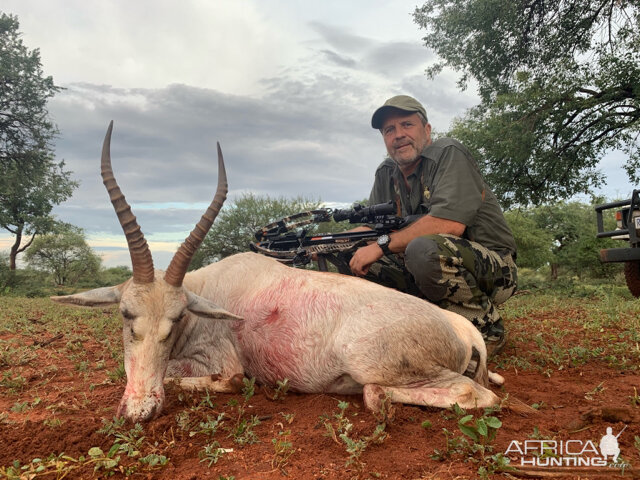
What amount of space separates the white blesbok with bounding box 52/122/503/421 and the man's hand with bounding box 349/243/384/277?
1.17 m

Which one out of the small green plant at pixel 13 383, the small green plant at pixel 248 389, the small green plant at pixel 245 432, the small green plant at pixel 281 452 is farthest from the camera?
the small green plant at pixel 13 383

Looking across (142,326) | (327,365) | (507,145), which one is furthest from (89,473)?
(507,145)

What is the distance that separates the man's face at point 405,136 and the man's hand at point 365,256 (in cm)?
111

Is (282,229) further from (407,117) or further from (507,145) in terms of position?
(507,145)

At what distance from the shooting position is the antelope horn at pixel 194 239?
10.8 feet

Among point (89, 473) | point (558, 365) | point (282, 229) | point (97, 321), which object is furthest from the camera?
point (97, 321)

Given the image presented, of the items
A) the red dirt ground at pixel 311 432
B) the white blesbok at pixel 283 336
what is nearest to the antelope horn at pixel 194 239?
the white blesbok at pixel 283 336

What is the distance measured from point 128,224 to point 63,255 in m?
38.8

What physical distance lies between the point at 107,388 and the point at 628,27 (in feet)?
57.0

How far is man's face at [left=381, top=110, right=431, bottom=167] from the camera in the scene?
529 centimetres

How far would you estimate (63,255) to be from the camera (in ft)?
122

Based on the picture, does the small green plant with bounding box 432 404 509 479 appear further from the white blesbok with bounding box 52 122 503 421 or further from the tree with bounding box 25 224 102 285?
the tree with bounding box 25 224 102 285

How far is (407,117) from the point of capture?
17.6ft

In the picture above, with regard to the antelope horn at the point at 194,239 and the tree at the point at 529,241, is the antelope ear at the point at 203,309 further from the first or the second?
the tree at the point at 529,241
